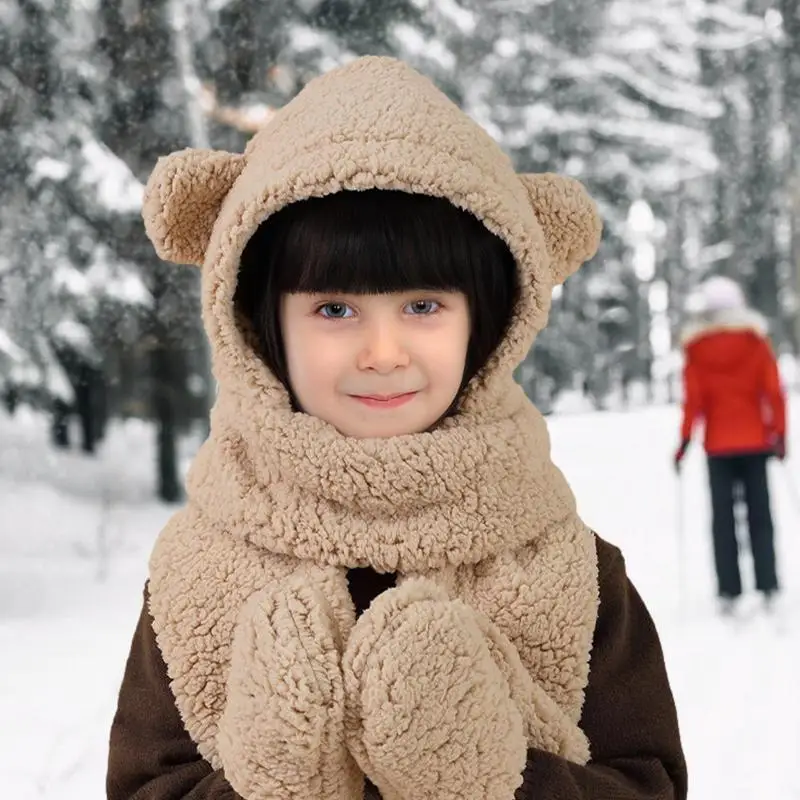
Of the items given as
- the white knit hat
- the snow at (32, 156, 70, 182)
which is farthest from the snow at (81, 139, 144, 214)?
the white knit hat

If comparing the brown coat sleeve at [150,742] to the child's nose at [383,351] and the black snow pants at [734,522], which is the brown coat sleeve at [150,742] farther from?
the black snow pants at [734,522]

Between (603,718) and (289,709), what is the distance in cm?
41

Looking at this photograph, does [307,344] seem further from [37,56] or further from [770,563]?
[37,56]

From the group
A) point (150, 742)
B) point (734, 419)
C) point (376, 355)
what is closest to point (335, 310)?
point (376, 355)

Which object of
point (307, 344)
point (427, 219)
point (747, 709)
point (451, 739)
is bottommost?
point (747, 709)

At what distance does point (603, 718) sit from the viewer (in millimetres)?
1100

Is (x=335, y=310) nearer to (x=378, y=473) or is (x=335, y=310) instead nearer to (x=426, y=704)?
(x=378, y=473)

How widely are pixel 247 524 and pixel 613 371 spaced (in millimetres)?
12974

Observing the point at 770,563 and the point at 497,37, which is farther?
the point at 497,37

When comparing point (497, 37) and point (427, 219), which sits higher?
point (497, 37)

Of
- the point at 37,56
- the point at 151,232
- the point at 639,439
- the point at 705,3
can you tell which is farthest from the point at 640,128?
the point at 151,232

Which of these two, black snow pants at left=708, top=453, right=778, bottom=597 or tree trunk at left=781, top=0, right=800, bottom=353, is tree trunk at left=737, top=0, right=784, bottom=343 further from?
black snow pants at left=708, top=453, right=778, bottom=597

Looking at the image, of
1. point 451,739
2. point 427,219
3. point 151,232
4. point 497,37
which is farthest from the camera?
point 497,37

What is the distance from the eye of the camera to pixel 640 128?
34.7 feet
